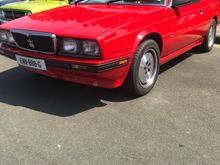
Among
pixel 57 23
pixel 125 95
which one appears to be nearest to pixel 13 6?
pixel 57 23

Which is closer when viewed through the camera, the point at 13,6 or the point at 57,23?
the point at 57,23

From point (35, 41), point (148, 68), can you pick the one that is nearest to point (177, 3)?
point (148, 68)

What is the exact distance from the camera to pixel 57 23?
3730mm

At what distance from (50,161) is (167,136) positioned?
1163 mm

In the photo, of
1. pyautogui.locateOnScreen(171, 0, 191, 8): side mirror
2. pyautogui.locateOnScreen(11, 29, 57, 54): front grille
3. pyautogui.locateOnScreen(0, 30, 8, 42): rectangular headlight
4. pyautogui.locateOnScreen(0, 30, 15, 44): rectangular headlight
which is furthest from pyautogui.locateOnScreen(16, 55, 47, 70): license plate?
pyautogui.locateOnScreen(171, 0, 191, 8): side mirror

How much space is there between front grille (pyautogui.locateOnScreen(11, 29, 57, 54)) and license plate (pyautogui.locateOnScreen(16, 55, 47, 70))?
0.39ft

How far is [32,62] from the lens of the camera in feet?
12.1

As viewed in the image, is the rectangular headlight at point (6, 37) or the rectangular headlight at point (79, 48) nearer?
the rectangular headlight at point (79, 48)

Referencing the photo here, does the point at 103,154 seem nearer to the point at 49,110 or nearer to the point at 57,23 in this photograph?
the point at 49,110

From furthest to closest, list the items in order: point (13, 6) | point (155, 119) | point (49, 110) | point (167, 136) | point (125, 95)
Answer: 1. point (13, 6)
2. point (125, 95)
3. point (49, 110)
4. point (155, 119)
5. point (167, 136)

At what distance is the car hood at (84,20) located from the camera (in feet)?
11.1

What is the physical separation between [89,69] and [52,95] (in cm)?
106

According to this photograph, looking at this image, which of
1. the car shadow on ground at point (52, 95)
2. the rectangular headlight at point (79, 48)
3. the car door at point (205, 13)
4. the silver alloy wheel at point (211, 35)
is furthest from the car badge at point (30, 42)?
the silver alloy wheel at point (211, 35)

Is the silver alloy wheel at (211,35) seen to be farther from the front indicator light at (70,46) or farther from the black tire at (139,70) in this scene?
the front indicator light at (70,46)
